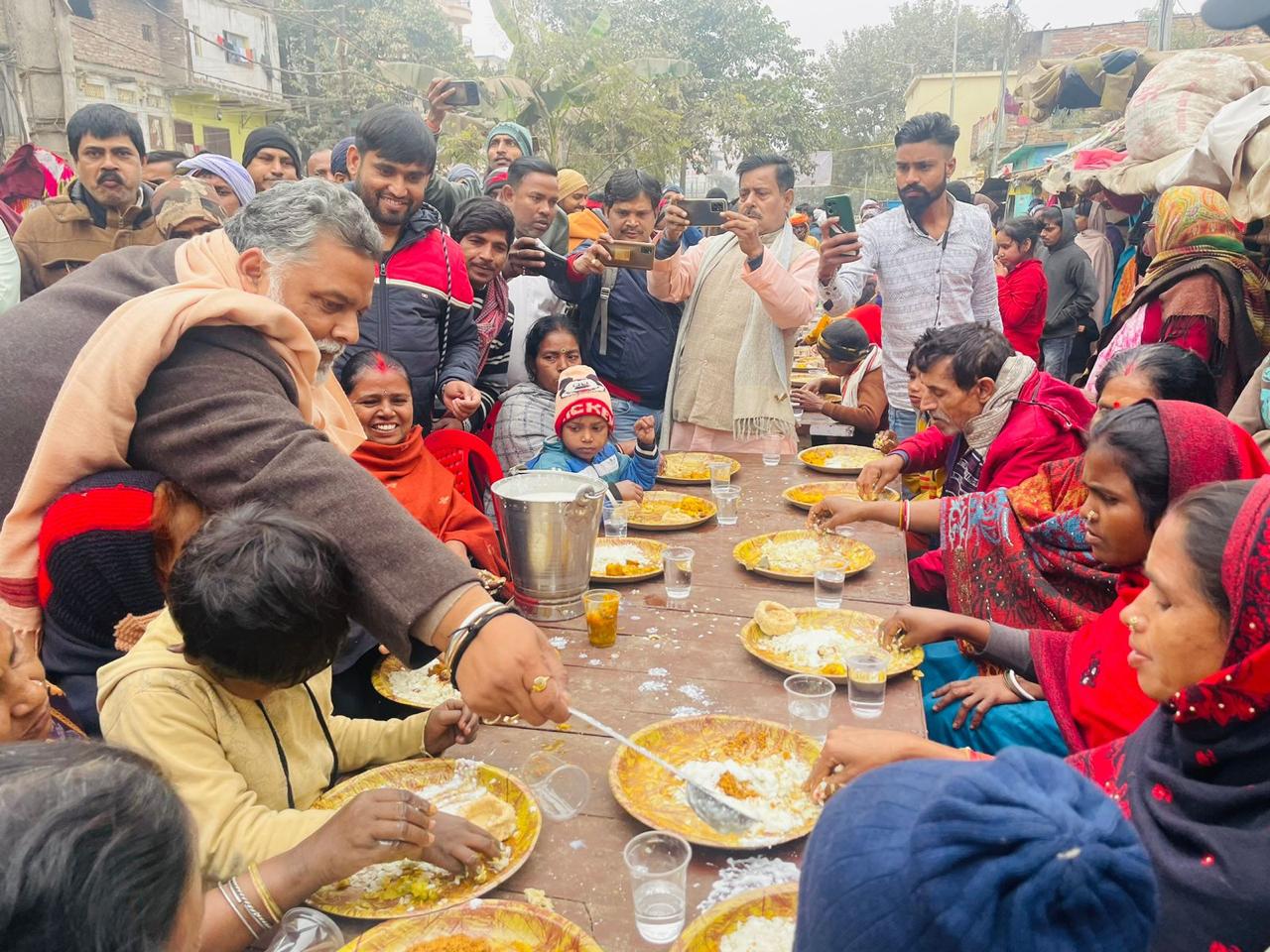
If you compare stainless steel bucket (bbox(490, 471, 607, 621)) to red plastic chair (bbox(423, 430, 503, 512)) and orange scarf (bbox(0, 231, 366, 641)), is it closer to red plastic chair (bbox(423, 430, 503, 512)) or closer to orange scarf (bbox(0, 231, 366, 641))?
orange scarf (bbox(0, 231, 366, 641))

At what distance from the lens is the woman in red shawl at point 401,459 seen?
341cm

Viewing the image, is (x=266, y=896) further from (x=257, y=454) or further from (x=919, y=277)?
(x=919, y=277)

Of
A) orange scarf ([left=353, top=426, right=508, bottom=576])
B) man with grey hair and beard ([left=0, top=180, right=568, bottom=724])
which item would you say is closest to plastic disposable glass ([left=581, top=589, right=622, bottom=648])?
man with grey hair and beard ([left=0, top=180, right=568, bottom=724])

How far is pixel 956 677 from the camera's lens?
3031 millimetres

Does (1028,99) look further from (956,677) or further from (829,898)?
(829,898)

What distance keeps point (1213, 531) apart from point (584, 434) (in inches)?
107

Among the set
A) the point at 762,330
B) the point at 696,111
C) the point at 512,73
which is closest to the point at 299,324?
the point at 762,330

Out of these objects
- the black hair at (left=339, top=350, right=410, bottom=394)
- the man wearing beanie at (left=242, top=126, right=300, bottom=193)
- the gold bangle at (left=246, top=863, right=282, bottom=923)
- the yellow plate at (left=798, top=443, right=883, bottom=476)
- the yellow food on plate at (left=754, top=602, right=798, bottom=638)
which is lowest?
the yellow plate at (left=798, top=443, right=883, bottom=476)

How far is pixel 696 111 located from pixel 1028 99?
1571cm

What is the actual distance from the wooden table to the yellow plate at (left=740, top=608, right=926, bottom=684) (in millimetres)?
37

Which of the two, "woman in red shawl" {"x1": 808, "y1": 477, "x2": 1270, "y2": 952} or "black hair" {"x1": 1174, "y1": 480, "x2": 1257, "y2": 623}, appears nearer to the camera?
"woman in red shawl" {"x1": 808, "y1": 477, "x2": 1270, "y2": 952}

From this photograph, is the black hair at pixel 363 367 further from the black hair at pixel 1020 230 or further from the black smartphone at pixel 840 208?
the black hair at pixel 1020 230

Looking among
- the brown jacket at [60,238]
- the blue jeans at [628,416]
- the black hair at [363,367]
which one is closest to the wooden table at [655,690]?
the black hair at [363,367]

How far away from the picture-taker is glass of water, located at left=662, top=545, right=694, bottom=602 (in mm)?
2805
